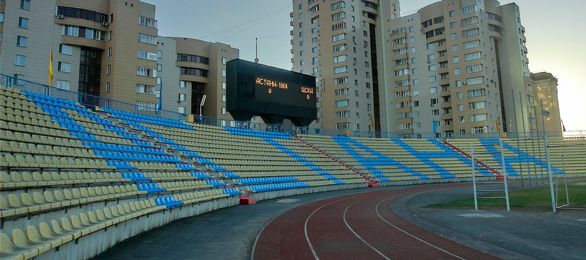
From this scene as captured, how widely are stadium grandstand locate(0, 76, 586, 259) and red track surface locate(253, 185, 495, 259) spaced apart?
483cm

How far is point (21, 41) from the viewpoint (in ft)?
147

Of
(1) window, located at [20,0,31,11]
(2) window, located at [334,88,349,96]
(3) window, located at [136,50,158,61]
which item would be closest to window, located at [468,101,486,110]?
(2) window, located at [334,88,349,96]

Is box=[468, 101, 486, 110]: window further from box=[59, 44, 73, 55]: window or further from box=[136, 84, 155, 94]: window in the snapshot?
box=[59, 44, 73, 55]: window

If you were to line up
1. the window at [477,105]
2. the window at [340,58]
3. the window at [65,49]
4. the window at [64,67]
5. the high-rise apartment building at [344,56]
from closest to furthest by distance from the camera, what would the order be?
the window at [64,67] < the window at [65,49] < the window at [477,105] < the high-rise apartment building at [344,56] < the window at [340,58]

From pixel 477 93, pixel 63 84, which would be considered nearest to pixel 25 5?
pixel 63 84

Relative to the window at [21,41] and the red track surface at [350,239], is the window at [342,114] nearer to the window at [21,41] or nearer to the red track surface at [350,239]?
the window at [21,41]

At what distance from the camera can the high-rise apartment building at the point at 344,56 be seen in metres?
76.8

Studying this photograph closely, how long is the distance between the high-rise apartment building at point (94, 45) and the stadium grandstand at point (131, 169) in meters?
19.9

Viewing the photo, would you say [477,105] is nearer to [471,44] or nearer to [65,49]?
[471,44]

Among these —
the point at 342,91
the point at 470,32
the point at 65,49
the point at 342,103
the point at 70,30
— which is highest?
the point at 470,32

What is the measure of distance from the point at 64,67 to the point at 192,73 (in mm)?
25173

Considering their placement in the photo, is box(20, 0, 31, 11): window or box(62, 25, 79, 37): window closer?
box(20, 0, 31, 11): window

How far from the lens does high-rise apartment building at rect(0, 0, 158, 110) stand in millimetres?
46188

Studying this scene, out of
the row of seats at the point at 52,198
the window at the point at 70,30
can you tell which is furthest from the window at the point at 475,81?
the row of seats at the point at 52,198
